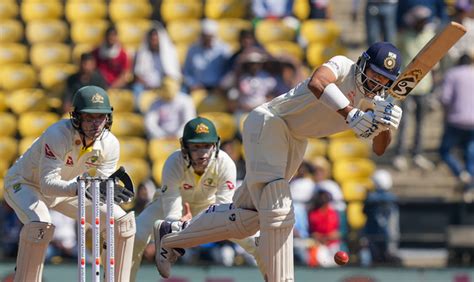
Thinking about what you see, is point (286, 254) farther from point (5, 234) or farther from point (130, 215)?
point (5, 234)

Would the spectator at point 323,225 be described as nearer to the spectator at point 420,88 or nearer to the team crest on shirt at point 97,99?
the spectator at point 420,88

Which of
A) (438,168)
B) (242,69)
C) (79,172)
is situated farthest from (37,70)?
(79,172)

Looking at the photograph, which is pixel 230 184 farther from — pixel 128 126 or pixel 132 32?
pixel 132 32

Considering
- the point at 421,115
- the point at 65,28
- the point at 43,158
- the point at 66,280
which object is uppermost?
the point at 65,28

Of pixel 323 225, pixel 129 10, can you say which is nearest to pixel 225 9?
pixel 129 10

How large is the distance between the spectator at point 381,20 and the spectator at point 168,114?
7.42ft

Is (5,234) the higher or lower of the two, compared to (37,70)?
lower

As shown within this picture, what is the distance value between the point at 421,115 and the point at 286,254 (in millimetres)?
5940

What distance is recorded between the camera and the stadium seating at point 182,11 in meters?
15.6

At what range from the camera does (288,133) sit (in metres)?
9.27

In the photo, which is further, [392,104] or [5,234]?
[5,234]

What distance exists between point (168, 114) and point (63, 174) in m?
4.60

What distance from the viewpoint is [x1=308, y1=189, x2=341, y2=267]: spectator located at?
43.2 ft

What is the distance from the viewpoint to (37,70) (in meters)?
15.4
